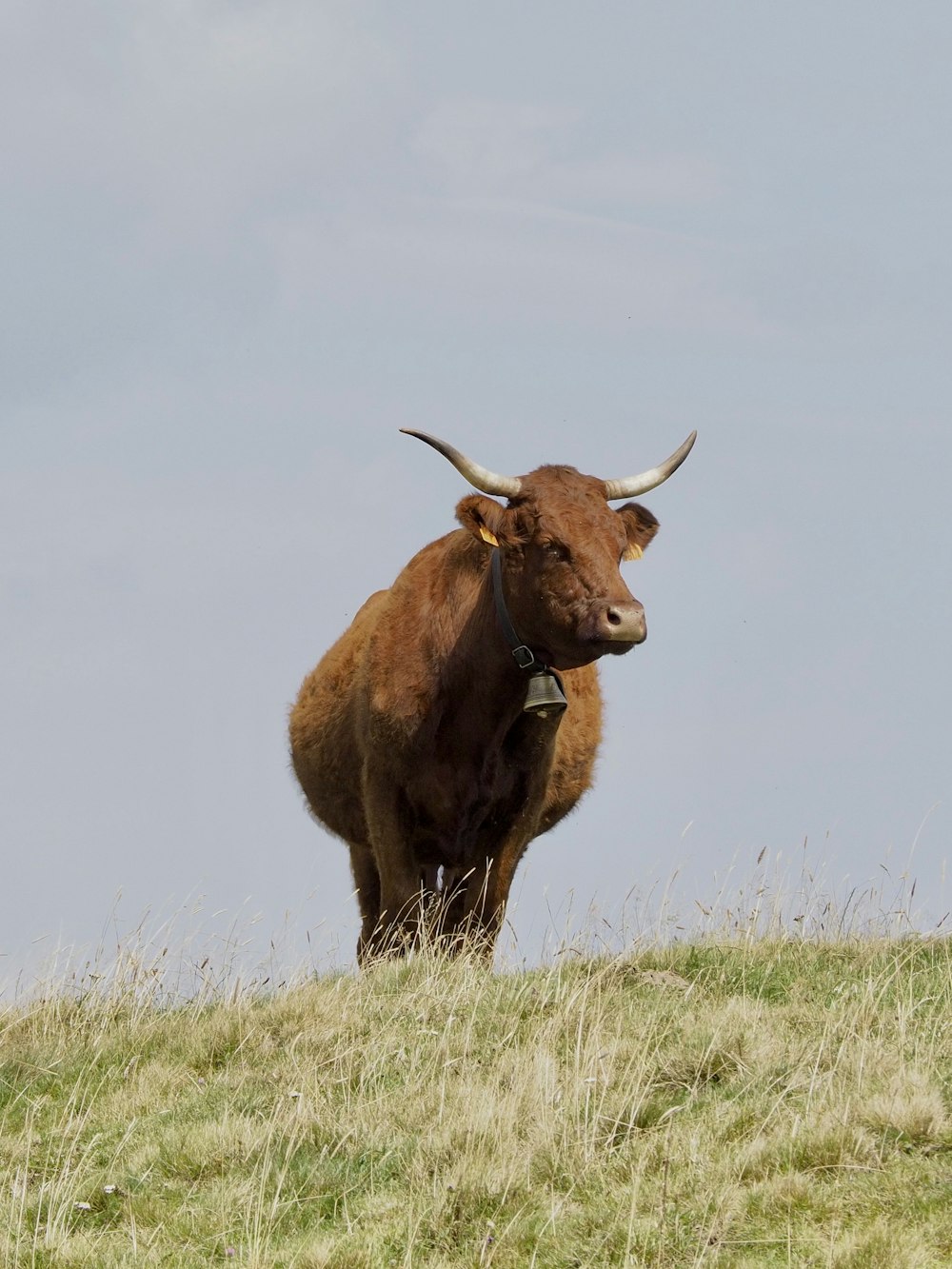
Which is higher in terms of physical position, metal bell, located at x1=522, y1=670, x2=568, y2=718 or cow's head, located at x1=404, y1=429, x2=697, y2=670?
cow's head, located at x1=404, y1=429, x2=697, y2=670

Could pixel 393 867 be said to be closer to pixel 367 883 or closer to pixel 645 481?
pixel 367 883

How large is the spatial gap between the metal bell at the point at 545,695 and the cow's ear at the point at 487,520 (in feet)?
2.56

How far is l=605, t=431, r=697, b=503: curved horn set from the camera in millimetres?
10133

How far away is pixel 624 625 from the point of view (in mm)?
8711

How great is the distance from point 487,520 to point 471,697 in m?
1.07

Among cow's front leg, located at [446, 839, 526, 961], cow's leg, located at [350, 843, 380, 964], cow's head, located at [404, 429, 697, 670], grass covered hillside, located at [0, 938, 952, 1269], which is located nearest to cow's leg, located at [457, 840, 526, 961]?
cow's front leg, located at [446, 839, 526, 961]

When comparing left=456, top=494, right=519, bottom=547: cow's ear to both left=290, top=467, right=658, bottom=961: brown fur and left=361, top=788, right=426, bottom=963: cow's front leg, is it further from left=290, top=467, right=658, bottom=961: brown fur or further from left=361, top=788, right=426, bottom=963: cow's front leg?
left=361, top=788, right=426, bottom=963: cow's front leg

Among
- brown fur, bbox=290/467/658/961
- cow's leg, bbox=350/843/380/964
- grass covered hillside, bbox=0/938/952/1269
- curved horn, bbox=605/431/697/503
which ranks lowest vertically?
grass covered hillside, bbox=0/938/952/1269

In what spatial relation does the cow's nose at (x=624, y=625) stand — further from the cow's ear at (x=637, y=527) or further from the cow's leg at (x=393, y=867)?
the cow's leg at (x=393, y=867)

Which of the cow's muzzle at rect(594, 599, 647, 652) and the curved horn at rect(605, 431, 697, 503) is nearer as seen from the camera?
the cow's muzzle at rect(594, 599, 647, 652)

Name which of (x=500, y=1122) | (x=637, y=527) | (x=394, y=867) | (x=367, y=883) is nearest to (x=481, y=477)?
(x=637, y=527)

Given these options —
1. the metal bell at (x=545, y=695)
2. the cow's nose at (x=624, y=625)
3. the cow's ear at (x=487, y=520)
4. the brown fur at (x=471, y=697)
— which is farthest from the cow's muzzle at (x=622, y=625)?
the cow's ear at (x=487, y=520)

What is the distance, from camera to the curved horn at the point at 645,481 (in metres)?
10.1

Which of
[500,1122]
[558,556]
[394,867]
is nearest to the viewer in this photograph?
[500,1122]
